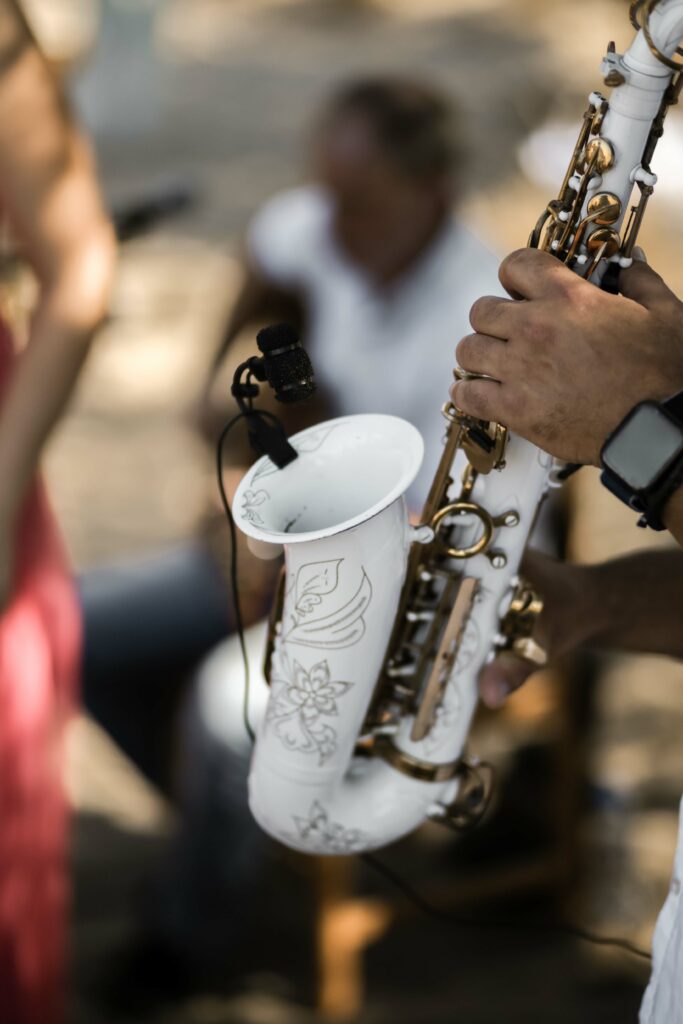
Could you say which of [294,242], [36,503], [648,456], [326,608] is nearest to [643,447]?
[648,456]

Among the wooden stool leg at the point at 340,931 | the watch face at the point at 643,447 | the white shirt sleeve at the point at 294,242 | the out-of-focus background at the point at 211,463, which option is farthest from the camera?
the white shirt sleeve at the point at 294,242

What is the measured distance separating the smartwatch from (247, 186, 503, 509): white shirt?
137 cm

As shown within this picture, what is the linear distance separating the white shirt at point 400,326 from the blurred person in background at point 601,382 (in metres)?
1.33

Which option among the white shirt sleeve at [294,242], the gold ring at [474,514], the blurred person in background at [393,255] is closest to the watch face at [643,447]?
the gold ring at [474,514]

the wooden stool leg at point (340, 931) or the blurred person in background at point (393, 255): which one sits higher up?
the blurred person in background at point (393, 255)

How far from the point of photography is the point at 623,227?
117 centimetres

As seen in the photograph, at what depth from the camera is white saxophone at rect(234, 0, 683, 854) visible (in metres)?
1.14

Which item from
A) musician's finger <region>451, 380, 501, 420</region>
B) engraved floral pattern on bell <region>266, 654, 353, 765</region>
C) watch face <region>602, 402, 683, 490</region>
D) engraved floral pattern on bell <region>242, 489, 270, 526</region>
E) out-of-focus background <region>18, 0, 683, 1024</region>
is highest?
watch face <region>602, 402, 683, 490</region>

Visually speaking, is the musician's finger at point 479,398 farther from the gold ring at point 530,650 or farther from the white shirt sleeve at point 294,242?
the white shirt sleeve at point 294,242

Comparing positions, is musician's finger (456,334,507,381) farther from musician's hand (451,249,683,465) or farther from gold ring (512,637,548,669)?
gold ring (512,637,548,669)

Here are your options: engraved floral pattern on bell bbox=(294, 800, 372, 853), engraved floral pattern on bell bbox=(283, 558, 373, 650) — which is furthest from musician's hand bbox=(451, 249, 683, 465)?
engraved floral pattern on bell bbox=(294, 800, 372, 853)

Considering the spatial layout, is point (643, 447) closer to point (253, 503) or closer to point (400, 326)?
point (253, 503)

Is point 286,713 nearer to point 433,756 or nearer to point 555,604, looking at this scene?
point 433,756

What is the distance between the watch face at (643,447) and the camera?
0.98 meters
